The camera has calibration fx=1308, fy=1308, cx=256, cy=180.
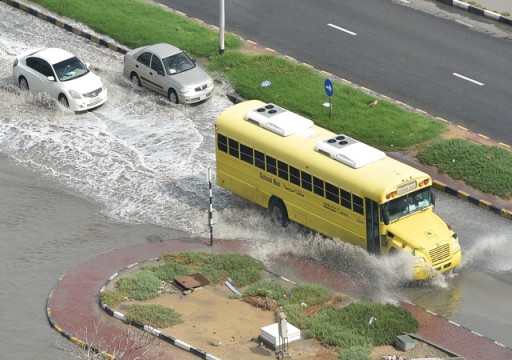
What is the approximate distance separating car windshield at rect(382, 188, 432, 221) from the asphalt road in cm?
707

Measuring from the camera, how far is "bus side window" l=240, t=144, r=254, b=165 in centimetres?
3553

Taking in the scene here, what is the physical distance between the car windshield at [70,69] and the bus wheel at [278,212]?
1050 centimetres

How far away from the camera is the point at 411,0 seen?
49.5 metres

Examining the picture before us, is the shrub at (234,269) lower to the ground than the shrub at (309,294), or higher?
lower

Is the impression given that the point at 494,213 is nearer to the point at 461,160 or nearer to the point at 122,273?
the point at 461,160

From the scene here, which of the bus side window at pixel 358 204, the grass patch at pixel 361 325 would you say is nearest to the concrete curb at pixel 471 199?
the bus side window at pixel 358 204

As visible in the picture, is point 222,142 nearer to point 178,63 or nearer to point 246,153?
point 246,153

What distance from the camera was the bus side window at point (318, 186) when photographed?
33781 millimetres

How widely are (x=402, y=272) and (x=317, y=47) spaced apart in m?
15.2

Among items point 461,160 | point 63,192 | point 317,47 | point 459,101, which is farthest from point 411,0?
point 63,192

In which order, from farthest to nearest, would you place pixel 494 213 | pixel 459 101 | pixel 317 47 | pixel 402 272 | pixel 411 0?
pixel 411 0 < pixel 317 47 < pixel 459 101 < pixel 494 213 < pixel 402 272

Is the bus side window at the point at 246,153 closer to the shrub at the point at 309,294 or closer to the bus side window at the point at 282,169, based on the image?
the bus side window at the point at 282,169

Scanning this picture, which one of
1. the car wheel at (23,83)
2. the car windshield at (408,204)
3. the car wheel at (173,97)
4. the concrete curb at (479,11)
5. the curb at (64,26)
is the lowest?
the car wheel at (23,83)

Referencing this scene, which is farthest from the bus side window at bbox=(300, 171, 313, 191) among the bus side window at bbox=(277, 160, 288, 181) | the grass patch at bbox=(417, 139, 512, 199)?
the grass patch at bbox=(417, 139, 512, 199)
